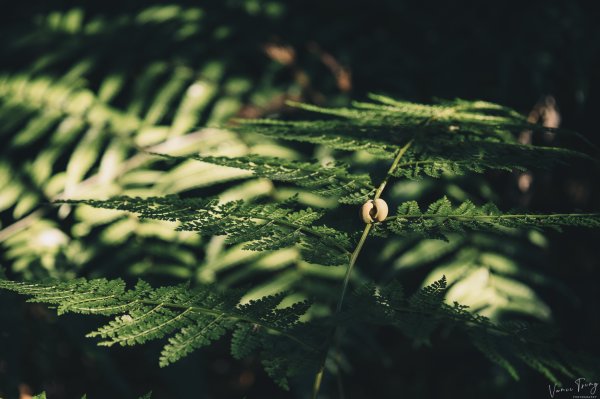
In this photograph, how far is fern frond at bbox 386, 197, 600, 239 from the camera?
2.31 feet

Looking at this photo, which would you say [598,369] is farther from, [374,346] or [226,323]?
[374,346]

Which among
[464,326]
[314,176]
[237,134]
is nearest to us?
[464,326]

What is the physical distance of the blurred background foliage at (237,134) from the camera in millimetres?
1392

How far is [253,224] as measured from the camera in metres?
0.76

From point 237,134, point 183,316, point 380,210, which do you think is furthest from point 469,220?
point 237,134

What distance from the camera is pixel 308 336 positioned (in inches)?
26.8

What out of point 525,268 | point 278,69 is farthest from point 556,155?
point 278,69

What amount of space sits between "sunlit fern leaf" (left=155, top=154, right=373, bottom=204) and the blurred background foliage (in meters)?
0.43

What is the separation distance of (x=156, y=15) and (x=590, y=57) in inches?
60.5

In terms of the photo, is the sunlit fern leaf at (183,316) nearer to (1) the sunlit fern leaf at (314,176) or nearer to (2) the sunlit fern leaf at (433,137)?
(1) the sunlit fern leaf at (314,176)

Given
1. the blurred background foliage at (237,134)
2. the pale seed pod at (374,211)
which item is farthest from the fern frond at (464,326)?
the blurred background foliage at (237,134)

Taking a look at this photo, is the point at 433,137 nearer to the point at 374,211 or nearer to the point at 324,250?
the point at 374,211

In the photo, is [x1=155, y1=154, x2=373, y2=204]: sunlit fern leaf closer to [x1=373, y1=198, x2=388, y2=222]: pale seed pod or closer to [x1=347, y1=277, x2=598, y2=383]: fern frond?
[x1=373, y1=198, x2=388, y2=222]: pale seed pod

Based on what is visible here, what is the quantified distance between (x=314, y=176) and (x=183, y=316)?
322 mm
